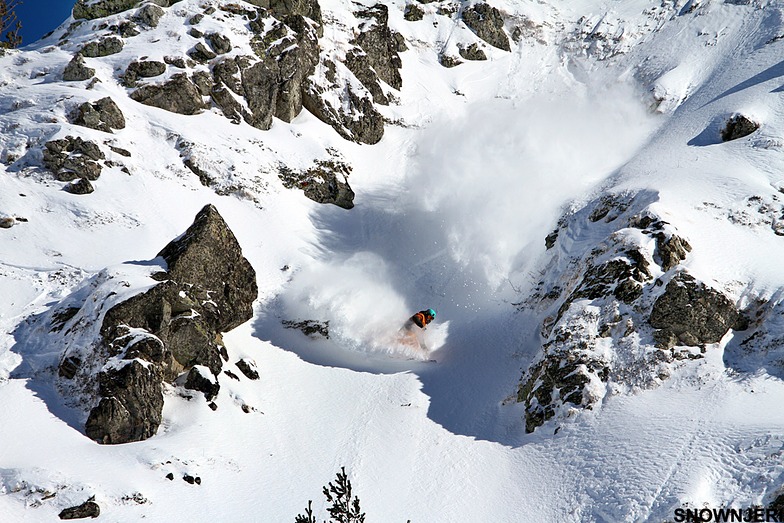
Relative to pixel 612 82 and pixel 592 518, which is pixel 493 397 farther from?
pixel 612 82

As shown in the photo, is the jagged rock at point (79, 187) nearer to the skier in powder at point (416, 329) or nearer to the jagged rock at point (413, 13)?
the skier in powder at point (416, 329)

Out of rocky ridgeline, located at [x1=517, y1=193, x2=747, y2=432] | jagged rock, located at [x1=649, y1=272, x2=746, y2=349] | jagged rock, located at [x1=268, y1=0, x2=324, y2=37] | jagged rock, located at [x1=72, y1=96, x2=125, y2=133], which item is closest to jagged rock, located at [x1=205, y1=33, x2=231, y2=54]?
jagged rock, located at [x1=268, y1=0, x2=324, y2=37]

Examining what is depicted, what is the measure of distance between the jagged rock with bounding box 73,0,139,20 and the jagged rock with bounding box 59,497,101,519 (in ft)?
109

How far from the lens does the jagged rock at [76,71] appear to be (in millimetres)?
30281

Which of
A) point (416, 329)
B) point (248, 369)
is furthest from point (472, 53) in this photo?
point (248, 369)

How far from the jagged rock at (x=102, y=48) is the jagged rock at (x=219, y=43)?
483 cm

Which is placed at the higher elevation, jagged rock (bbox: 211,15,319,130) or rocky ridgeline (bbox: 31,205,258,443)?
rocky ridgeline (bbox: 31,205,258,443)

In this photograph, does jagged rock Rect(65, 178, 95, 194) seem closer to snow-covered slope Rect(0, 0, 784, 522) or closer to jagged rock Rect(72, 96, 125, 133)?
snow-covered slope Rect(0, 0, 784, 522)

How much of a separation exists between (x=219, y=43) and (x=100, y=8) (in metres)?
8.95

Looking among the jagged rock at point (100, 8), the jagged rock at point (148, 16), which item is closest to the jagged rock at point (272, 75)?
the jagged rock at point (148, 16)

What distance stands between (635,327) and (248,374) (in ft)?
39.2

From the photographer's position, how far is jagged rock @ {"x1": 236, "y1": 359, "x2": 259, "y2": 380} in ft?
63.6

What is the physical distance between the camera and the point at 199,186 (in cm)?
2786

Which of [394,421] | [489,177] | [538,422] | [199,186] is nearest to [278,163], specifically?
[199,186]
